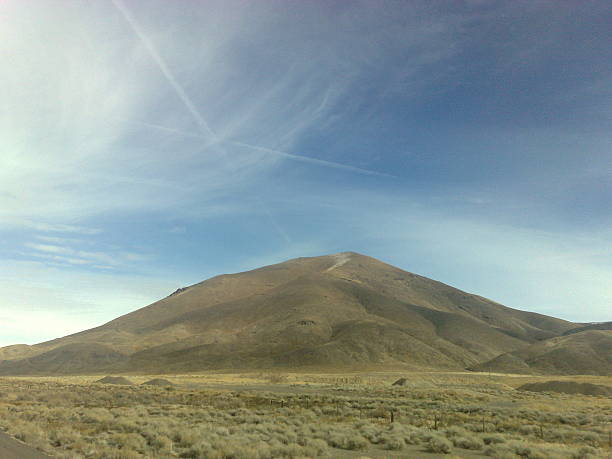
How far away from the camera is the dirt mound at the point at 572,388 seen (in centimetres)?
6337

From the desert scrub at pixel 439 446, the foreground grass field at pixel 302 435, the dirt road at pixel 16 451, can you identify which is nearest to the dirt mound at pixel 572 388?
the foreground grass field at pixel 302 435

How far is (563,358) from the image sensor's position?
158875mm

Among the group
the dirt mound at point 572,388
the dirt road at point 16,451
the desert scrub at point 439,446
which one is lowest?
the dirt mound at point 572,388

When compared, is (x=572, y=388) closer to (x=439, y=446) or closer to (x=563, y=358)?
(x=439, y=446)

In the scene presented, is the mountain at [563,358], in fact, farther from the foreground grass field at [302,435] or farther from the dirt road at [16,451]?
the dirt road at [16,451]

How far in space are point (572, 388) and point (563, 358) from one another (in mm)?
105554

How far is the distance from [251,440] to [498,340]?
7896 inches

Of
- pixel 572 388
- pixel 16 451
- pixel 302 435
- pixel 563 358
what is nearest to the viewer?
pixel 16 451

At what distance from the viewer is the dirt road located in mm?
14898

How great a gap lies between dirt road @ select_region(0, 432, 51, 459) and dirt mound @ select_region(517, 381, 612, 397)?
224ft

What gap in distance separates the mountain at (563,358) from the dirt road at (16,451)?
495 feet

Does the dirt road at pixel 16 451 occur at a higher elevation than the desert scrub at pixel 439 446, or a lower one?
higher

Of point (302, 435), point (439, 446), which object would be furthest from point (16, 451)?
point (439, 446)

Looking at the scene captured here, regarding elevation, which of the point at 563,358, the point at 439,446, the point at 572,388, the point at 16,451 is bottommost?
the point at 572,388
